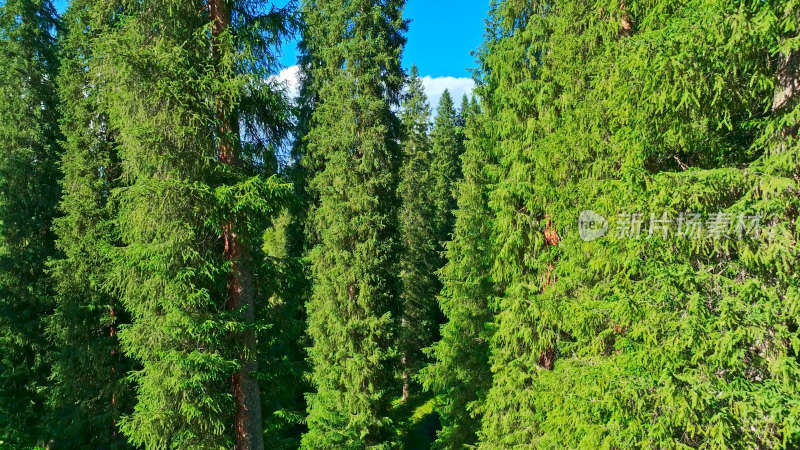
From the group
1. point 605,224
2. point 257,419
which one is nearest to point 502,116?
point 605,224

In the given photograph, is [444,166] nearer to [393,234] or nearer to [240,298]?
[393,234]

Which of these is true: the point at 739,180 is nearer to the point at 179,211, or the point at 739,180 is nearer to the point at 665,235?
the point at 665,235

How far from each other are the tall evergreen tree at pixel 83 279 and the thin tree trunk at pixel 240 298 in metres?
7.70

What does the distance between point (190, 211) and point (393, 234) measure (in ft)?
24.4

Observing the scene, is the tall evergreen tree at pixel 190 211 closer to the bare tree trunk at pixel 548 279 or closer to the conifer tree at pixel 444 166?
the bare tree trunk at pixel 548 279

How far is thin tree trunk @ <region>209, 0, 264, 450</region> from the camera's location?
672 centimetres

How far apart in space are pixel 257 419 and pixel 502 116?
25.7ft

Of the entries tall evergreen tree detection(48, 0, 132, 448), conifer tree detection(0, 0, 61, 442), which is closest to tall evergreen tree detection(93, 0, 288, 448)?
tall evergreen tree detection(48, 0, 132, 448)

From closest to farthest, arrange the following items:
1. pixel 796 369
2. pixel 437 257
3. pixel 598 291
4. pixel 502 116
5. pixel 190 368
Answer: pixel 796 369 → pixel 190 368 → pixel 598 291 → pixel 502 116 → pixel 437 257

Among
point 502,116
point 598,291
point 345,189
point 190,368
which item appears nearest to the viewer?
point 190,368

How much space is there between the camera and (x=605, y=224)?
6.45 m
